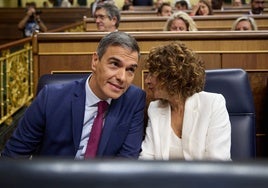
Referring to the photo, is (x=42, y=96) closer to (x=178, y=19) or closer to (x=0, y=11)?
(x=178, y=19)

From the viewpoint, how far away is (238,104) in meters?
1.79

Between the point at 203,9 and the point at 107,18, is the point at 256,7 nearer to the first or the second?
the point at 203,9

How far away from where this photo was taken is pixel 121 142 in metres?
1.48

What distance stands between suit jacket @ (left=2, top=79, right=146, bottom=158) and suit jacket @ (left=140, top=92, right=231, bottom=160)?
3.2 inches

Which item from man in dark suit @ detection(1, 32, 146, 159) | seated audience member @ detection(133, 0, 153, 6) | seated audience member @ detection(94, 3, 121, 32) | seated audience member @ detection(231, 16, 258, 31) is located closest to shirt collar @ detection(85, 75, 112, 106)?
man in dark suit @ detection(1, 32, 146, 159)

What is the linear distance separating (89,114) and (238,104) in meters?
0.68

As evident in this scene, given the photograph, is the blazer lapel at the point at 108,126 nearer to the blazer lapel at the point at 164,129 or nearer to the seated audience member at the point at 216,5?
the blazer lapel at the point at 164,129

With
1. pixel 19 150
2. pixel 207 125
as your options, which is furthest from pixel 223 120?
pixel 19 150

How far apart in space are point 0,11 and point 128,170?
9.85 metres

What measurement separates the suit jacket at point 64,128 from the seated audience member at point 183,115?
114mm

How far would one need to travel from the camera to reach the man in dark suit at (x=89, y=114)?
1398 millimetres

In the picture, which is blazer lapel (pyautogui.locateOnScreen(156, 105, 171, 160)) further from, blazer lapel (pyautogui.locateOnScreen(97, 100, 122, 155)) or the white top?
blazer lapel (pyautogui.locateOnScreen(97, 100, 122, 155))

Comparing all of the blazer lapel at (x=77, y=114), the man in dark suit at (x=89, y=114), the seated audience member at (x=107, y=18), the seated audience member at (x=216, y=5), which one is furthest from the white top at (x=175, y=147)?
the seated audience member at (x=216, y=5)

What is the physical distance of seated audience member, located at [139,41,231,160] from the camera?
152 cm
